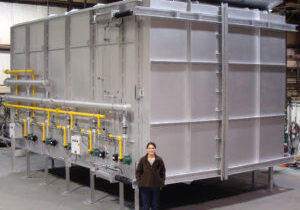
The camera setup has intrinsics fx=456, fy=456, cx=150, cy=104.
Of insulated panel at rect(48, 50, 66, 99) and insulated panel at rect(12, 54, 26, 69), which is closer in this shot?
insulated panel at rect(48, 50, 66, 99)

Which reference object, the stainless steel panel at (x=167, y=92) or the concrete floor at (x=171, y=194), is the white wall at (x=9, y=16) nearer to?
the concrete floor at (x=171, y=194)

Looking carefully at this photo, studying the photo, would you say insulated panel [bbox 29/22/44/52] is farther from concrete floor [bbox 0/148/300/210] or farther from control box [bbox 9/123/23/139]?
concrete floor [bbox 0/148/300/210]

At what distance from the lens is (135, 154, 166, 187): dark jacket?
25.5ft

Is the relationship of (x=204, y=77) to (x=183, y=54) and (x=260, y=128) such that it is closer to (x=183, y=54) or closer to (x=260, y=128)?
(x=183, y=54)

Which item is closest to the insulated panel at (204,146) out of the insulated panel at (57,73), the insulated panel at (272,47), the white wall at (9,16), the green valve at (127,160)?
the green valve at (127,160)

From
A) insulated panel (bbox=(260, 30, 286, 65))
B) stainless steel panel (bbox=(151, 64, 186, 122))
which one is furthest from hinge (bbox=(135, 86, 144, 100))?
insulated panel (bbox=(260, 30, 286, 65))

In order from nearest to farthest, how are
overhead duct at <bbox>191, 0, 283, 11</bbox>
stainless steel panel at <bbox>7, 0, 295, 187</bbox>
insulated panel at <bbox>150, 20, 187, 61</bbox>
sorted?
insulated panel at <bbox>150, 20, 187, 61</bbox>
stainless steel panel at <bbox>7, 0, 295, 187</bbox>
overhead duct at <bbox>191, 0, 283, 11</bbox>

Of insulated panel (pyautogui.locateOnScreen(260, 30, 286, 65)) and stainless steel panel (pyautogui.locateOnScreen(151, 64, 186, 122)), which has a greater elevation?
insulated panel (pyautogui.locateOnScreen(260, 30, 286, 65))

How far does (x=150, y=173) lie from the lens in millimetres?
7762

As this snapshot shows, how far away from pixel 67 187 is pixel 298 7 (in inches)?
650

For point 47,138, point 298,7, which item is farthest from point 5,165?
point 298,7

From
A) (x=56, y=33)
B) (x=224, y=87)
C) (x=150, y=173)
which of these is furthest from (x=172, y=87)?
(x=56, y=33)

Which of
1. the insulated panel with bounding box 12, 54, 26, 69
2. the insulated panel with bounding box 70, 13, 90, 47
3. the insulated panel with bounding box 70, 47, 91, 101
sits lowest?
the insulated panel with bounding box 70, 47, 91, 101

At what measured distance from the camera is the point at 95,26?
994 centimetres
